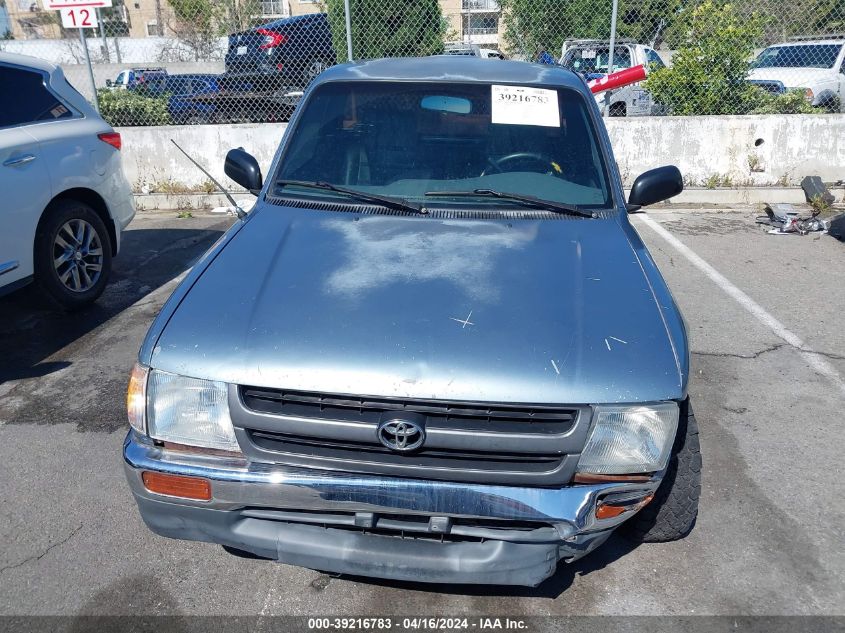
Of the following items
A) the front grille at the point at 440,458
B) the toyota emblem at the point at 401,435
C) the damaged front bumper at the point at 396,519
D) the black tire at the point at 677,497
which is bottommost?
the black tire at the point at 677,497

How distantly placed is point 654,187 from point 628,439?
5.96 feet

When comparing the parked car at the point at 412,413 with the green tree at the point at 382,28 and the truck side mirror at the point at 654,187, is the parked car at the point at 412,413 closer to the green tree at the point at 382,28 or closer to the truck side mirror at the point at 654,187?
the truck side mirror at the point at 654,187

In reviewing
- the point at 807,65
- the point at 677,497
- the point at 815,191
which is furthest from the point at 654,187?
the point at 807,65

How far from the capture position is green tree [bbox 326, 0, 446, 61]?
9516mm

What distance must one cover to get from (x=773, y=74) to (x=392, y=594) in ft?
43.7

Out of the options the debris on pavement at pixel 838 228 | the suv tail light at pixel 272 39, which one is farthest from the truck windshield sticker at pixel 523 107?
the suv tail light at pixel 272 39

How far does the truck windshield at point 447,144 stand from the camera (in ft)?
10.9

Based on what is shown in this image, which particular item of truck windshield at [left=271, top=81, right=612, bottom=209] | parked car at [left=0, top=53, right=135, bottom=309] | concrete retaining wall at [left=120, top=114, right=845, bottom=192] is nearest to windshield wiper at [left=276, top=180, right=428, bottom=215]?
truck windshield at [left=271, top=81, right=612, bottom=209]

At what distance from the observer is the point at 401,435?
2152mm

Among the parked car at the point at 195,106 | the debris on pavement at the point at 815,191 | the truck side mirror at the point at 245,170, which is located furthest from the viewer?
the parked car at the point at 195,106

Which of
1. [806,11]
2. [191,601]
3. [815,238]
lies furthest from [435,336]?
[806,11]

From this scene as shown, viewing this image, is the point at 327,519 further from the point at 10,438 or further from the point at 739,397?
the point at 739,397

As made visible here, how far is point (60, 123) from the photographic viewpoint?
516cm

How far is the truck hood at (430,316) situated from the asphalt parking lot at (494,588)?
993mm
